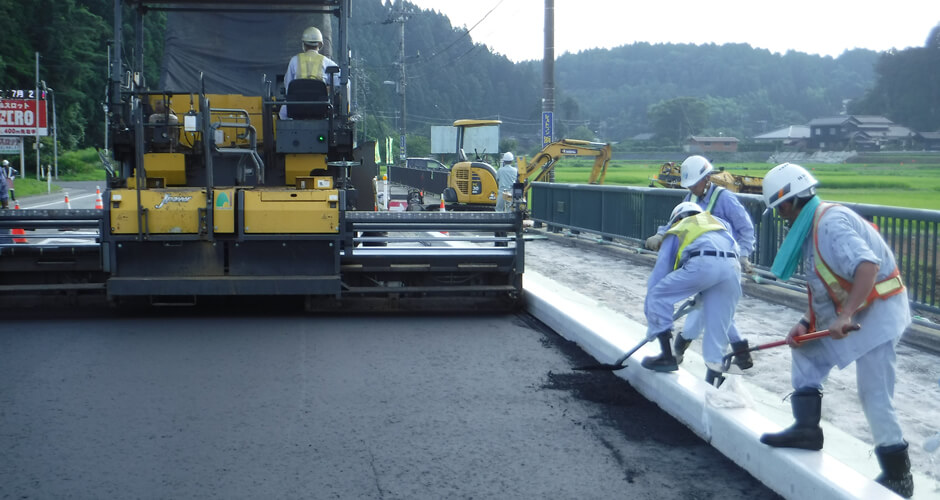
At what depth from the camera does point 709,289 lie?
702 centimetres

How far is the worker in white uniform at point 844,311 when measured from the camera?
14.9ft

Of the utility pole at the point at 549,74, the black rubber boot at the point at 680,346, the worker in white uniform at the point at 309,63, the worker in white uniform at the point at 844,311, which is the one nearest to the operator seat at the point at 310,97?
the worker in white uniform at the point at 309,63

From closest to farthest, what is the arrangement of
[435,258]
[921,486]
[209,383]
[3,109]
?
[921,486]
[209,383]
[435,258]
[3,109]

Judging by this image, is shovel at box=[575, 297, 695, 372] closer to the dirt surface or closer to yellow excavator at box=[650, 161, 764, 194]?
the dirt surface

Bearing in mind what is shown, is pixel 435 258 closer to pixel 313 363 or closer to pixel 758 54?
pixel 313 363

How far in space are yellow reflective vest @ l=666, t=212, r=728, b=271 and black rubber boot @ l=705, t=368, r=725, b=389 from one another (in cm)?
84

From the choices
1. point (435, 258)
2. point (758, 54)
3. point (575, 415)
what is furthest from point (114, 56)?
point (758, 54)

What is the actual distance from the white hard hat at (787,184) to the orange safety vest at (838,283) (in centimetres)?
11

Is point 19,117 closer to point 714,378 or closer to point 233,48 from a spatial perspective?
point 233,48

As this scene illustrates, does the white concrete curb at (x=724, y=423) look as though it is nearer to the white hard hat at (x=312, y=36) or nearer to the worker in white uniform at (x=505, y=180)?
the white hard hat at (x=312, y=36)

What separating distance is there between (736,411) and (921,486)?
127cm

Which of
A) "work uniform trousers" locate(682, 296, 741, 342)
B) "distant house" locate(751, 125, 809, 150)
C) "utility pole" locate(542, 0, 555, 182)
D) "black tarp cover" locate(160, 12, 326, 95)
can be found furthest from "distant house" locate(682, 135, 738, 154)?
"work uniform trousers" locate(682, 296, 741, 342)

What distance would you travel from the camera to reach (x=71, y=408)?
670cm

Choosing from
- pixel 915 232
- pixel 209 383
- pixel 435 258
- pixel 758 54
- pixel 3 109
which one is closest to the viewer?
pixel 209 383
